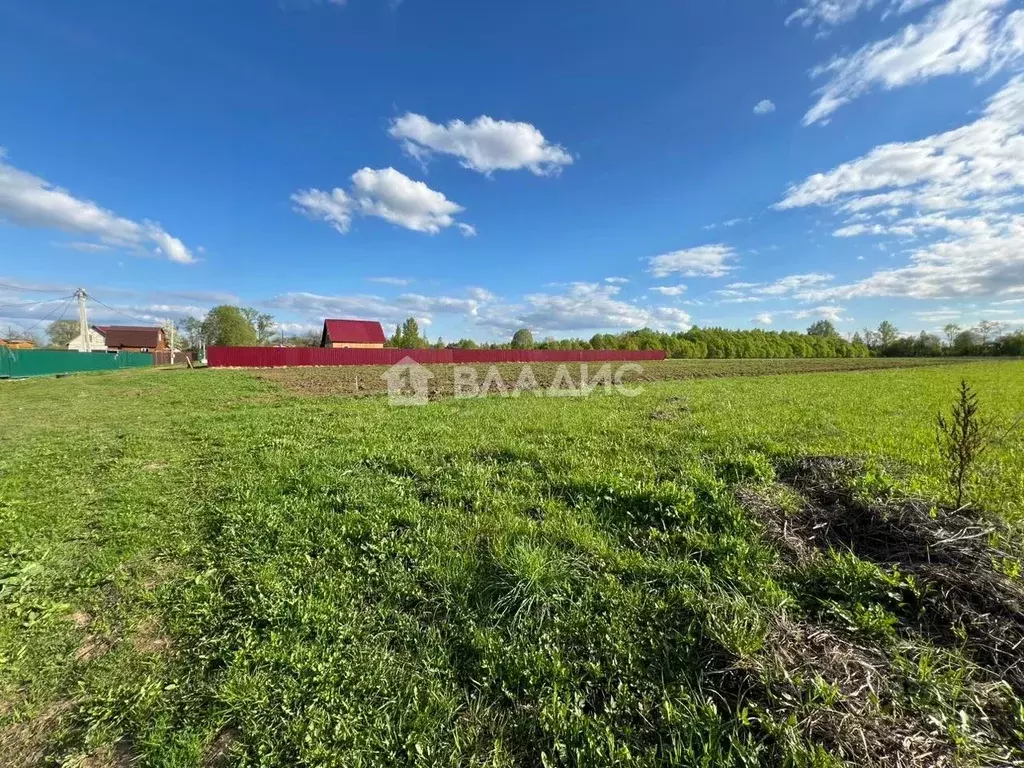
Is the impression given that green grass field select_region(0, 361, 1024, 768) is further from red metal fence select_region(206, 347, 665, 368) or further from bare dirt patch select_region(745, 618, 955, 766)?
red metal fence select_region(206, 347, 665, 368)

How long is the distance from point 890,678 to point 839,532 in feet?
4.73

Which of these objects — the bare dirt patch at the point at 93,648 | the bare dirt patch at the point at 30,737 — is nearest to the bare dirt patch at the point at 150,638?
the bare dirt patch at the point at 93,648

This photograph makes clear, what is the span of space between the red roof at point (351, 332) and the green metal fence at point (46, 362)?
20305mm

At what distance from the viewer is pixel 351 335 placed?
53.0 m

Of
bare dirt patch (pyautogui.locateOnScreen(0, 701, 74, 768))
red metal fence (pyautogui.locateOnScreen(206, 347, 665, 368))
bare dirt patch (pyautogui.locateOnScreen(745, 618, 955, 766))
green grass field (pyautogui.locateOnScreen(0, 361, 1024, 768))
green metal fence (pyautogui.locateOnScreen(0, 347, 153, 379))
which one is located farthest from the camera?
red metal fence (pyautogui.locateOnScreen(206, 347, 665, 368))

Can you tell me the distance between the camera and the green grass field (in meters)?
1.80

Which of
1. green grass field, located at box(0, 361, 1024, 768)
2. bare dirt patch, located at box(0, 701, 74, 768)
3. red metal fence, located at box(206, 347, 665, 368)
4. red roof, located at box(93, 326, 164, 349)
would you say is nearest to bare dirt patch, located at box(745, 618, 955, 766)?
green grass field, located at box(0, 361, 1024, 768)

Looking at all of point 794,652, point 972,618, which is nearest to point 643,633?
point 794,652

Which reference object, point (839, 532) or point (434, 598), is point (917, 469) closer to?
point (839, 532)

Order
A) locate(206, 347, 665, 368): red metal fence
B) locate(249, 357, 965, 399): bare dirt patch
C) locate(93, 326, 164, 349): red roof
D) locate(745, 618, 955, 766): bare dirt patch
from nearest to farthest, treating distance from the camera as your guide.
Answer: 1. locate(745, 618, 955, 766): bare dirt patch
2. locate(249, 357, 965, 399): bare dirt patch
3. locate(206, 347, 665, 368): red metal fence
4. locate(93, 326, 164, 349): red roof

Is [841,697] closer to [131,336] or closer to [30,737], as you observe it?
[30,737]

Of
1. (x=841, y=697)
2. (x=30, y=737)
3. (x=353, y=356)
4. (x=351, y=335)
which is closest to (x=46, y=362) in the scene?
(x=353, y=356)

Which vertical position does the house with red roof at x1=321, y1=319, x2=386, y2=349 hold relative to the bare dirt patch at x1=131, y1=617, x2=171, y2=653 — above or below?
above

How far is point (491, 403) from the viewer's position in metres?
10.8
